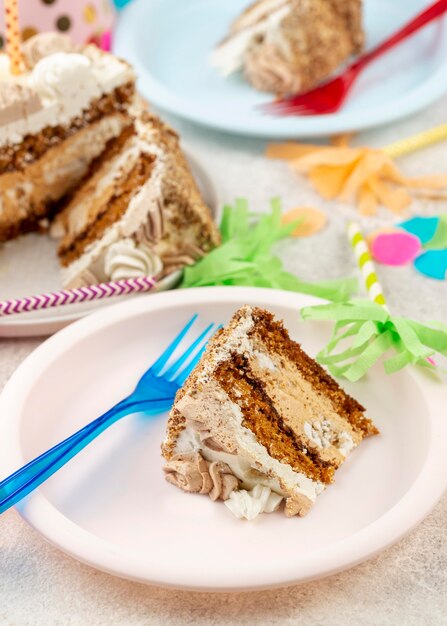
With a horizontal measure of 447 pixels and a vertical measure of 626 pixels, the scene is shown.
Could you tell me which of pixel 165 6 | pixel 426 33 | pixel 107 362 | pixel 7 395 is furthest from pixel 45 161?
pixel 426 33

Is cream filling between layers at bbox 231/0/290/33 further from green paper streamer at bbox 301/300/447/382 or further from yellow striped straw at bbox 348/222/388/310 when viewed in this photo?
green paper streamer at bbox 301/300/447/382

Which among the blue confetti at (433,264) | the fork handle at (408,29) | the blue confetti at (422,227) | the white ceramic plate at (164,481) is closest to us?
the white ceramic plate at (164,481)

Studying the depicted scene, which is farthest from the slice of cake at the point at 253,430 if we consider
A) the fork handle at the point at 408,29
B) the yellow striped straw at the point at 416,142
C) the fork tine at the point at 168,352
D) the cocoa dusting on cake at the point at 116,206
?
the fork handle at the point at 408,29

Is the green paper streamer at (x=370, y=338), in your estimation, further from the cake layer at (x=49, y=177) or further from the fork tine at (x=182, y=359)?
the cake layer at (x=49, y=177)

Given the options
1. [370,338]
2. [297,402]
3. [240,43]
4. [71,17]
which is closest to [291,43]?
[240,43]

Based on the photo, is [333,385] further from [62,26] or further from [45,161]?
[62,26]

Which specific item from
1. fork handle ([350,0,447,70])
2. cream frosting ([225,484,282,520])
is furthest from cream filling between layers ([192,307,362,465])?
fork handle ([350,0,447,70])

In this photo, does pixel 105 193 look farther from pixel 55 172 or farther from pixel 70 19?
pixel 70 19
